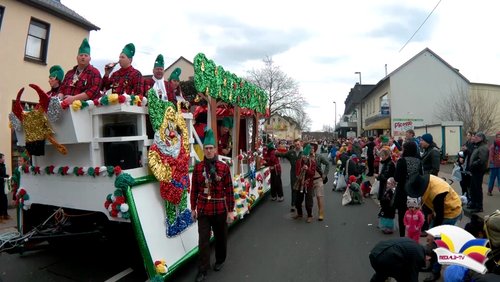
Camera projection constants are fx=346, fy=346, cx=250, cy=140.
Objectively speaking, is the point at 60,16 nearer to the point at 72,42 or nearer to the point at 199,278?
the point at 72,42

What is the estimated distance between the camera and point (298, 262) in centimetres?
509

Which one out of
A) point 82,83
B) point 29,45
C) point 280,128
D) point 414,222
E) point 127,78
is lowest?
point 414,222

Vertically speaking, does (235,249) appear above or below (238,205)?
below

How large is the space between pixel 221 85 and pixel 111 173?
2.72m

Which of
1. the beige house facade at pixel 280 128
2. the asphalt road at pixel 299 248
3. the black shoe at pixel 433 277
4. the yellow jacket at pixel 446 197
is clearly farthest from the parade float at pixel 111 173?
the beige house facade at pixel 280 128

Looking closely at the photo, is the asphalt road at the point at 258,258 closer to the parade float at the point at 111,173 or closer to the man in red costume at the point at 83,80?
the parade float at the point at 111,173

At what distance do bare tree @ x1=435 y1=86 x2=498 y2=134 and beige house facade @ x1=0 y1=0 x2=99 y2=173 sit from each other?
23291 mm

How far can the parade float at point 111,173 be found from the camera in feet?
12.8

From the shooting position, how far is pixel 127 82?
188 inches

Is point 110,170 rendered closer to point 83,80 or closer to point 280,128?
point 83,80

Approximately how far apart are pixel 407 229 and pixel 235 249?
271cm

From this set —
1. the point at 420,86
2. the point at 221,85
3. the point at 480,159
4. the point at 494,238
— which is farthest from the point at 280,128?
the point at 494,238

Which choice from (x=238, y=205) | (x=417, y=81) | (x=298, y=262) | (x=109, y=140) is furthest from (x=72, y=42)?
(x=417, y=81)

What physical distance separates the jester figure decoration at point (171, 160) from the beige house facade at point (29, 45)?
9.57 metres
